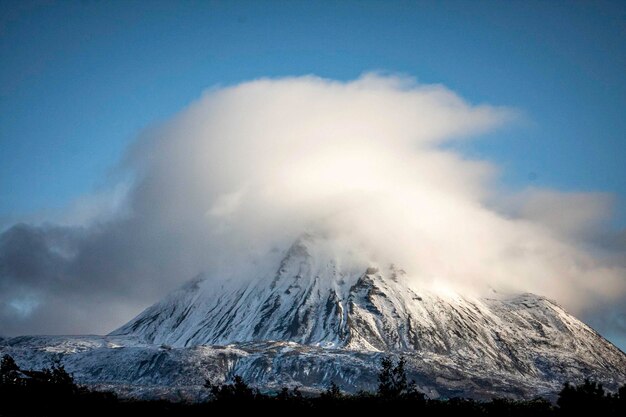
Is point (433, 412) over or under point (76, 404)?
over

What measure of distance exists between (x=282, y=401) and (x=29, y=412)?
149ft

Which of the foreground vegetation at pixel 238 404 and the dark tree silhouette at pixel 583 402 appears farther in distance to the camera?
the dark tree silhouette at pixel 583 402

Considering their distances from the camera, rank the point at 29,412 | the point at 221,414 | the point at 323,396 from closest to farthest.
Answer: the point at 29,412
the point at 221,414
the point at 323,396

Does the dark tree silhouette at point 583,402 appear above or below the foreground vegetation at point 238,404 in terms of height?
above

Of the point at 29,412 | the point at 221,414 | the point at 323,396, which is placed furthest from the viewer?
the point at 323,396

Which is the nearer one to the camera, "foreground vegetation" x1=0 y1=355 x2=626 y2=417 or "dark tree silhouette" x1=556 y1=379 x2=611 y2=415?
"foreground vegetation" x1=0 y1=355 x2=626 y2=417

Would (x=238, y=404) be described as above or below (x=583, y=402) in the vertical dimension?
below

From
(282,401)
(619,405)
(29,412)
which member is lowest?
(29,412)

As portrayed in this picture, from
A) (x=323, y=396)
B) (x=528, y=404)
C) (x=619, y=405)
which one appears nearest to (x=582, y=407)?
(x=619, y=405)

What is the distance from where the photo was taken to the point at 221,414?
5177 inches

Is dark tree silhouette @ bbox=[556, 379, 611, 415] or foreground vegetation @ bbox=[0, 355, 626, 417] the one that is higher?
dark tree silhouette @ bbox=[556, 379, 611, 415]

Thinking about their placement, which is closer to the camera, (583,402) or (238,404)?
(583,402)

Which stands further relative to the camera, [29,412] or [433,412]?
[433,412]

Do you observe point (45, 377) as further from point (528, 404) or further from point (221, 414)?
point (528, 404)
